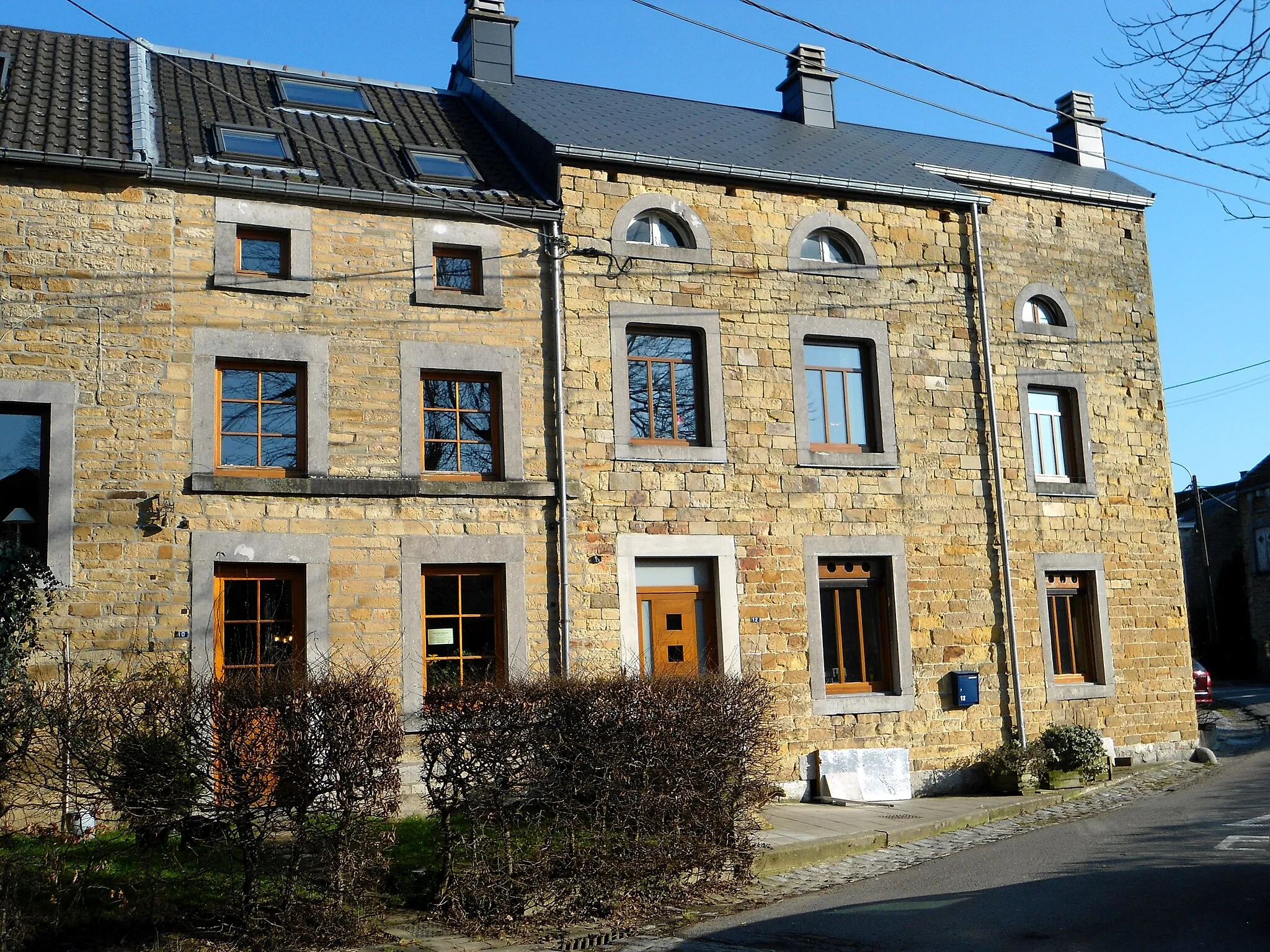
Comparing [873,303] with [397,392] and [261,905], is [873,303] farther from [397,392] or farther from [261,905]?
[261,905]

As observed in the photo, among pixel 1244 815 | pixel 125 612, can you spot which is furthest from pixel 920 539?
pixel 125 612

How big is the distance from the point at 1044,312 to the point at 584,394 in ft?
24.5

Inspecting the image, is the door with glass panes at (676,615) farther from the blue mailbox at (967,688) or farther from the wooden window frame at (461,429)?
the blue mailbox at (967,688)

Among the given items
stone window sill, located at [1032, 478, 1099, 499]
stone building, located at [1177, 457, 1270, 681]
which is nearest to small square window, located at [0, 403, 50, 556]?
stone window sill, located at [1032, 478, 1099, 499]

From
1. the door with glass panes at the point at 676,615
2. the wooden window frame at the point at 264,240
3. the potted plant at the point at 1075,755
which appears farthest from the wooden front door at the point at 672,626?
the wooden window frame at the point at 264,240

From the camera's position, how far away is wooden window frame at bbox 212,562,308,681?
1239 centimetres

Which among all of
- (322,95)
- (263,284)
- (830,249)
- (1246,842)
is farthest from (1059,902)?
(322,95)

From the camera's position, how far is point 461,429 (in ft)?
45.6

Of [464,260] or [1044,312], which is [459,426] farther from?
[1044,312]

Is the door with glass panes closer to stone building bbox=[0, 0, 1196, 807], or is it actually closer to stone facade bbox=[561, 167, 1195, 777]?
stone building bbox=[0, 0, 1196, 807]

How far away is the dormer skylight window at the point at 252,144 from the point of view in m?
13.9

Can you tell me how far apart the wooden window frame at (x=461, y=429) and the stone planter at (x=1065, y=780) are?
25.8 feet

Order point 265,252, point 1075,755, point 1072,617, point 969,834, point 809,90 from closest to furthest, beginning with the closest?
1. point 969,834
2. point 265,252
3. point 1075,755
4. point 1072,617
5. point 809,90

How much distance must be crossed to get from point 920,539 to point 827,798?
3.60 m
